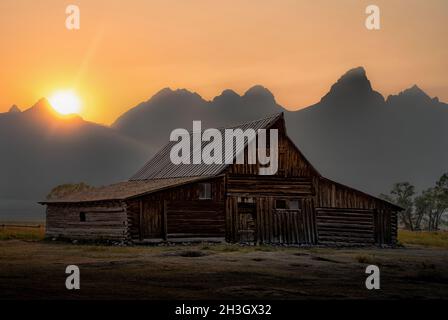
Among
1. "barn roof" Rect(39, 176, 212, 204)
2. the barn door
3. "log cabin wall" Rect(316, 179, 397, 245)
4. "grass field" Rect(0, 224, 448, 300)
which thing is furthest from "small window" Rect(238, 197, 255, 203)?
"grass field" Rect(0, 224, 448, 300)

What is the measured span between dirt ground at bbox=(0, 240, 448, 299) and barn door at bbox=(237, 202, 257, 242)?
338 inches

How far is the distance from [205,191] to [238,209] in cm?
232

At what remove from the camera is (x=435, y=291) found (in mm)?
21922

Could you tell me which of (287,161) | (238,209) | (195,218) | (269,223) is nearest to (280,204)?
(269,223)

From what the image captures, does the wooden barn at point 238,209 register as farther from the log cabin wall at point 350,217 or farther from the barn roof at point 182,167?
the barn roof at point 182,167

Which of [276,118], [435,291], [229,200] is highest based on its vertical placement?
[276,118]

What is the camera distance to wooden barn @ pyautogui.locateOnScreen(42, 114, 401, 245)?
41.9 metres

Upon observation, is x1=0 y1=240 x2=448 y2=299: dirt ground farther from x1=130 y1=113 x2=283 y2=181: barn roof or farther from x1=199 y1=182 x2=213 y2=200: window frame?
x1=130 y1=113 x2=283 y2=181: barn roof

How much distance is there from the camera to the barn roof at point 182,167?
149 ft

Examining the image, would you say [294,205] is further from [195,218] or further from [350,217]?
[195,218]
